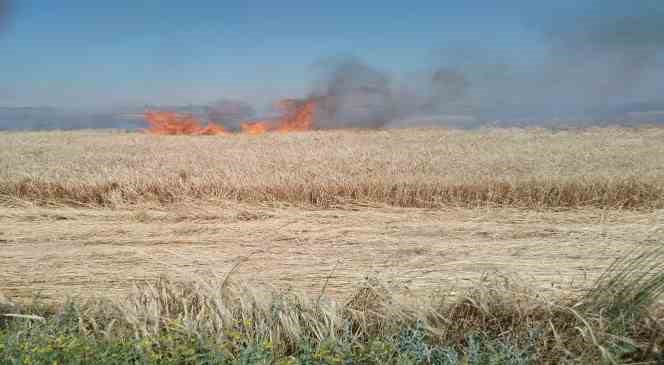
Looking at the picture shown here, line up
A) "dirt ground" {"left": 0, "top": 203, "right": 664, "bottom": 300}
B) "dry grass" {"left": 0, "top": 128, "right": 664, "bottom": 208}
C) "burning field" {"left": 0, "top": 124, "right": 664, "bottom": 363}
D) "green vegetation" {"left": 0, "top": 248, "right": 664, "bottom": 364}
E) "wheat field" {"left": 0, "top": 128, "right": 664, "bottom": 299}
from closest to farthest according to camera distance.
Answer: "green vegetation" {"left": 0, "top": 248, "right": 664, "bottom": 364} → "burning field" {"left": 0, "top": 124, "right": 664, "bottom": 363} → "dirt ground" {"left": 0, "top": 203, "right": 664, "bottom": 300} → "wheat field" {"left": 0, "top": 128, "right": 664, "bottom": 299} → "dry grass" {"left": 0, "top": 128, "right": 664, "bottom": 208}

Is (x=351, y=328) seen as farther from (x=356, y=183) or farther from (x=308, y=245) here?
(x=356, y=183)

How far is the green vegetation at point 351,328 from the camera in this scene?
10.6 feet

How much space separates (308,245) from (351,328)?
2425 mm

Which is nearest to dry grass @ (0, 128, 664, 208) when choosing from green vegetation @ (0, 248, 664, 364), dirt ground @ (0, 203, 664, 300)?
dirt ground @ (0, 203, 664, 300)

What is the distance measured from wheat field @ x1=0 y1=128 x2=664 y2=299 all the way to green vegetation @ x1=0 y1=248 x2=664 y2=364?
2.20 feet

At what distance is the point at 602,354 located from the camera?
3.25m

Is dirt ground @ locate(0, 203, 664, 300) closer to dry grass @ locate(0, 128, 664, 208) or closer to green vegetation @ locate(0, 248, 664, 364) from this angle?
dry grass @ locate(0, 128, 664, 208)

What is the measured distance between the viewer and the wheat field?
520 cm

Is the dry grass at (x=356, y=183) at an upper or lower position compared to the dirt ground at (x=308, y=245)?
upper

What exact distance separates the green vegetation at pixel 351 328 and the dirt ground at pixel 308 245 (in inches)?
21.1

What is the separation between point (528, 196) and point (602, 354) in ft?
17.0

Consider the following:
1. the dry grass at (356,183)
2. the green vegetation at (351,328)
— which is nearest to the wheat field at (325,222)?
the dry grass at (356,183)

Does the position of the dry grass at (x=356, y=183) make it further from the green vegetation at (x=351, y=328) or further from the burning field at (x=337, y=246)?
the green vegetation at (x=351, y=328)

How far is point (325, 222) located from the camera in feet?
23.1
